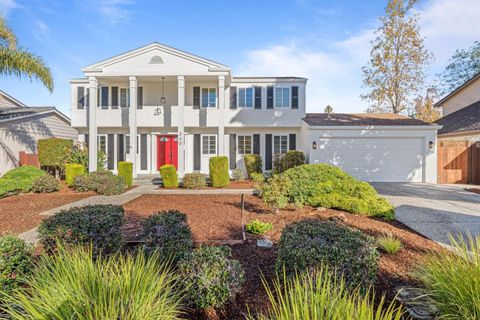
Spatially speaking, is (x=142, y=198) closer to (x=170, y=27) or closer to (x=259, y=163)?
(x=259, y=163)

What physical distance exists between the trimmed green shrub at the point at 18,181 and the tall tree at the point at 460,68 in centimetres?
3560

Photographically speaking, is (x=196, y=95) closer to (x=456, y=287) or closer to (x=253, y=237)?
(x=253, y=237)

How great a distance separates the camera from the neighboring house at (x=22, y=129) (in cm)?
1435

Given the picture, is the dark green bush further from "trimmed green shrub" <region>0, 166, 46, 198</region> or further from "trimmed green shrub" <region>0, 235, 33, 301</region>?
"trimmed green shrub" <region>0, 166, 46, 198</region>

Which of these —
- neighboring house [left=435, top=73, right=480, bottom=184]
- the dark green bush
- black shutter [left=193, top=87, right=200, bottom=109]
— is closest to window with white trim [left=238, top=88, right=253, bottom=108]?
black shutter [left=193, top=87, right=200, bottom=109]

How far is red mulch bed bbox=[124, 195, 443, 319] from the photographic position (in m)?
3.21

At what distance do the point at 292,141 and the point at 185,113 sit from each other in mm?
6656

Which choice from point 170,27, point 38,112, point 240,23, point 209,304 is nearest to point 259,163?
point 240,23

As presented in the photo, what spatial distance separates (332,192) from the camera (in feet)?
25.1

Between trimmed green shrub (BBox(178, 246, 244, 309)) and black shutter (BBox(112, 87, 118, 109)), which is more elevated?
black shutter (BBox(112, 87, 118, 109))

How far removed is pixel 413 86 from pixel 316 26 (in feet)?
44.6

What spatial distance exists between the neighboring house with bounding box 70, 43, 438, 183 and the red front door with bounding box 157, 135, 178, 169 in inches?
2.3

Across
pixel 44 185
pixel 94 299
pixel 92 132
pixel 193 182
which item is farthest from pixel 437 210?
pixel 92 132

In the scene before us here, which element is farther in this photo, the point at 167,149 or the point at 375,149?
the point at 167,149
